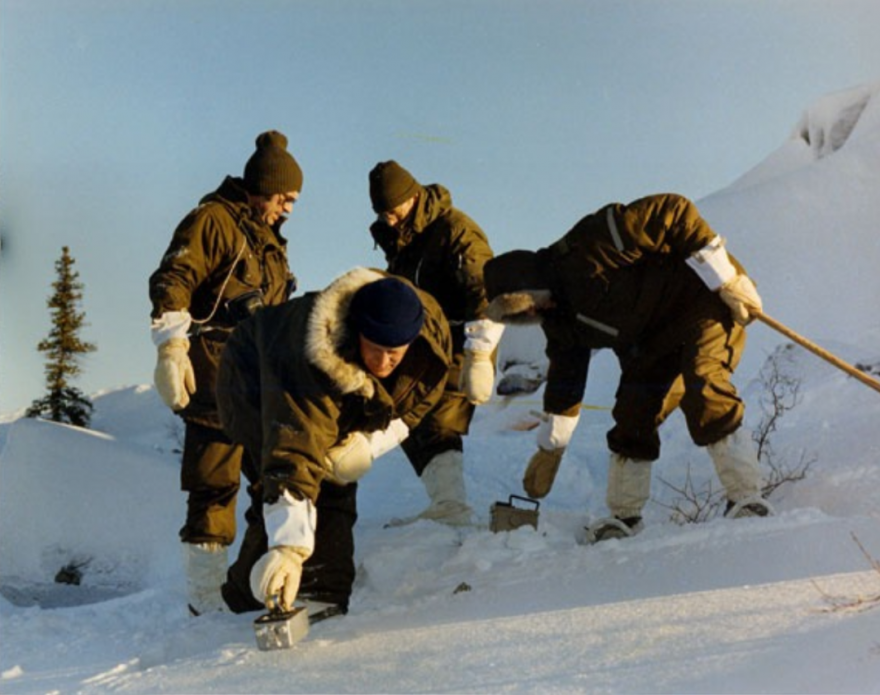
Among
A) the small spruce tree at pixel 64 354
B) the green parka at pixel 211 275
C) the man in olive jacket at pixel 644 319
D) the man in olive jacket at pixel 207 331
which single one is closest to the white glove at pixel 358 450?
the man in olive jacket at pixel 644 319

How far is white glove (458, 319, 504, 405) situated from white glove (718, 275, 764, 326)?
93cm

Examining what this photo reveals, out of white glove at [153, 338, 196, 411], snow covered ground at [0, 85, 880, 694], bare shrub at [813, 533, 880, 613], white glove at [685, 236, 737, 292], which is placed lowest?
bare shrub at [813, 533, 880, 613]

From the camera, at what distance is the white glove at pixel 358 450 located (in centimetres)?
341

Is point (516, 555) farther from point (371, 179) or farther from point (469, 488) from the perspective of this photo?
point (469, 488)

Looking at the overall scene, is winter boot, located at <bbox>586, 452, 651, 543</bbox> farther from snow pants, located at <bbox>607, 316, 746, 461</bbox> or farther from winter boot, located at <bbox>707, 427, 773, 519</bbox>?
winter boot, located at <bbox>707, 427, 773, 519</bbox>

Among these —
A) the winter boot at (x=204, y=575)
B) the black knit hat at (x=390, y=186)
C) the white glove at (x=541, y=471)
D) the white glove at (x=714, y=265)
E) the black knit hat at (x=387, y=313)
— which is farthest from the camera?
the black knit hat at (x=390, y=186)

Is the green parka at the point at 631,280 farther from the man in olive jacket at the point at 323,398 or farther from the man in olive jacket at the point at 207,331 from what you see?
the man in olive jacket at the point at 207,331

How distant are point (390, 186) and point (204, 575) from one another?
180 cm

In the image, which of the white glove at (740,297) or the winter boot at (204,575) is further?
the winter boot at (204,575)

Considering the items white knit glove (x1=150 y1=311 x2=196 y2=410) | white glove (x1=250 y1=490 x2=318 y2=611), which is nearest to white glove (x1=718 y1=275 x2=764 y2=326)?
white glove (x1=250 y1=490 x2=318 y2=611)

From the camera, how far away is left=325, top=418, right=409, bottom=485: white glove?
341 centimetres

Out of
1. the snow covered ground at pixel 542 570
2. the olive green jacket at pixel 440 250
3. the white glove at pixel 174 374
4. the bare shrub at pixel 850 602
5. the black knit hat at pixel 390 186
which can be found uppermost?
the black knit hat at pixel 390 186

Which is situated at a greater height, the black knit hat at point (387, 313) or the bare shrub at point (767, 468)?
the black knit hat at point (387, 313)

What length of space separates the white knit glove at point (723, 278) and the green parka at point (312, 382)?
1004 millimetres
